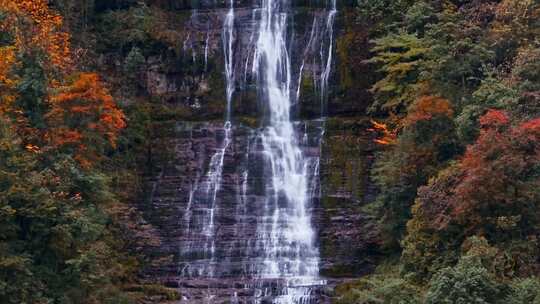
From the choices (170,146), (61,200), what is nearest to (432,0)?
(170,146)

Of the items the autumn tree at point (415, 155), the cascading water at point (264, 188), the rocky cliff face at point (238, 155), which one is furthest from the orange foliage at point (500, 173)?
the cascading water at point (264, 188)

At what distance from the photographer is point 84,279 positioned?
28.2 meters

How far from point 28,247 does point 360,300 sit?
30.5 feet

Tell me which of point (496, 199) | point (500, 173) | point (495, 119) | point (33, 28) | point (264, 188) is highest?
point (33, 28)

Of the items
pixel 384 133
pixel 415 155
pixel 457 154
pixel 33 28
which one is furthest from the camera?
pixel 384 133

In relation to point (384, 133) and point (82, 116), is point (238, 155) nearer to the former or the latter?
point (384, 133)

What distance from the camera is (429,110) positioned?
Result: 31875 mm

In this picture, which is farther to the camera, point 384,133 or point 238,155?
point 238,155

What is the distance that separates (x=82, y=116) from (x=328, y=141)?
34.7ft

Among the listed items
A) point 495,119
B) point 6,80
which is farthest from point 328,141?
point 6,80

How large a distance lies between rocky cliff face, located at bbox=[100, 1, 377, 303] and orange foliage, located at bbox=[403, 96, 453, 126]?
4.61 m

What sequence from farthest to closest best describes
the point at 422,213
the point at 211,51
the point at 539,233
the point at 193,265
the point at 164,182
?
1. the point at 211,51
2. the point at 164,182
3. the point at 193,265
4. the point at 422,213
5. the point at 539,233

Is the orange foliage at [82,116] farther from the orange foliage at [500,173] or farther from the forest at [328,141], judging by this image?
the orange foliage at [500,173]

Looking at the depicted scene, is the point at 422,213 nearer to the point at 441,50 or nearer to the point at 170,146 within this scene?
the point at 441,50
